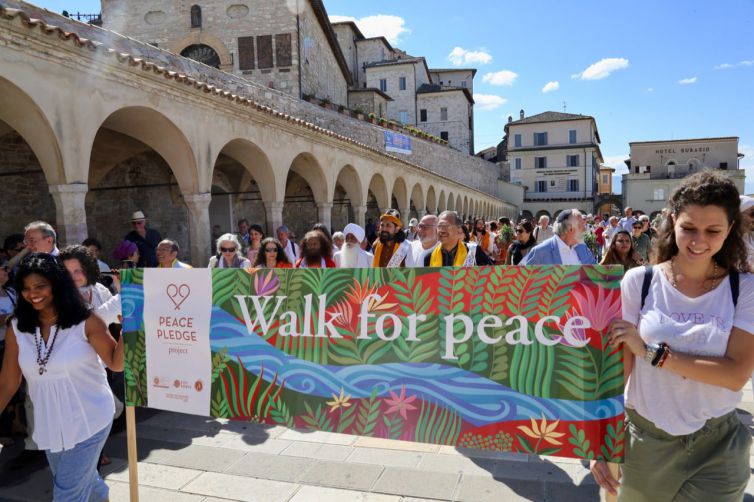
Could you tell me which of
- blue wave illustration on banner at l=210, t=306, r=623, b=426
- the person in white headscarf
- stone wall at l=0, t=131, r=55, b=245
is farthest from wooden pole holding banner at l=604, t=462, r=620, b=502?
stone wall at l=0, t=131, r=55, b=245

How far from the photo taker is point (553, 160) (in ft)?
183

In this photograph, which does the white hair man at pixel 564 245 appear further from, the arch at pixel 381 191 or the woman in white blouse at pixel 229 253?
the arch at pixel 381 191

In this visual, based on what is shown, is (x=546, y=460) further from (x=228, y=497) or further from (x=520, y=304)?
(x=228, y=497)

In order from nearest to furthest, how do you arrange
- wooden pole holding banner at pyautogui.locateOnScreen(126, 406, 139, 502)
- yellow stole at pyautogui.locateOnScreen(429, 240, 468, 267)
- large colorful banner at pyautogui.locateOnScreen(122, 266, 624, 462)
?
large colorful banner at pyautogui.locateOnScreen(122, 266, 624, 462), wooden pole holding banner at pyautogui.locateOnScreen(126, 406, 139, 502), yellow stole at pyautogui.locateOnScreen(429, 240, 468, 267)

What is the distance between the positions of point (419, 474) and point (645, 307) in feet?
7.35

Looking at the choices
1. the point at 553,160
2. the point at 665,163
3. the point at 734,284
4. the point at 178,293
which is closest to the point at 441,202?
the point at 178,293

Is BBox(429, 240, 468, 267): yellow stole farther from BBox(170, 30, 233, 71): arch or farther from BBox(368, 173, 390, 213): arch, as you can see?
BBox(170, 30, 233, 71): arch

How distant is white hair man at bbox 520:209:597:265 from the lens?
4.63m

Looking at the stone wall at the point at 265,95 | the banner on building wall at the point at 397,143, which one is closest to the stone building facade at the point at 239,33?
the stone wall at the point at 265,95

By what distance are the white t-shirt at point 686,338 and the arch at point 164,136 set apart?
8497mm

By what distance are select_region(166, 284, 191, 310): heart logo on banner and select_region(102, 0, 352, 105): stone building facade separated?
20771mm

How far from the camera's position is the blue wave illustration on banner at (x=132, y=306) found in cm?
280

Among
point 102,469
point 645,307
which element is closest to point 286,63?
point 102,469

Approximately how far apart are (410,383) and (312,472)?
5.64 ft
